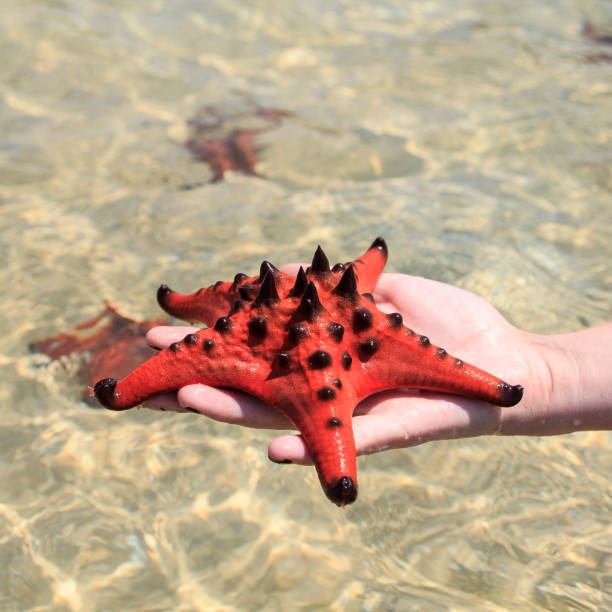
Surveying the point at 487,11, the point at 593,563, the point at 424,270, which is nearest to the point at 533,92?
the point at 487,11

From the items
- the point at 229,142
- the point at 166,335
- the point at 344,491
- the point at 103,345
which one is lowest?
the point at 103,345

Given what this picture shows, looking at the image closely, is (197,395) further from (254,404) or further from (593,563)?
(593,563)

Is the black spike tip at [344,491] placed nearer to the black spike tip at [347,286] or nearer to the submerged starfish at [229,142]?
the black spike tip at [347,286]

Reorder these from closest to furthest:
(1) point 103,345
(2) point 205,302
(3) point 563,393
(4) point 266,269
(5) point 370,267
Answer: (4) point 266,269 < (3) point 563,393 < (2) point 205,302 < (5) point 370,267 < (1) point 103,345

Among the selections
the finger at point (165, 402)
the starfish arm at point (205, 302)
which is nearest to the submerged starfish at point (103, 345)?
the starfish arm at point (205, 302)

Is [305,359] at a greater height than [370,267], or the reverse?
[305,359]

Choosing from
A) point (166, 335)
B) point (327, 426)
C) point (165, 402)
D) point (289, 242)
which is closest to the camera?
point (327, 426)

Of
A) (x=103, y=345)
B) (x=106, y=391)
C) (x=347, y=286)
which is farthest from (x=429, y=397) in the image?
(x=103, y=345)

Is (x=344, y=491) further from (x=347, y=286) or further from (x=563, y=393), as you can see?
(x=563, y=393)
